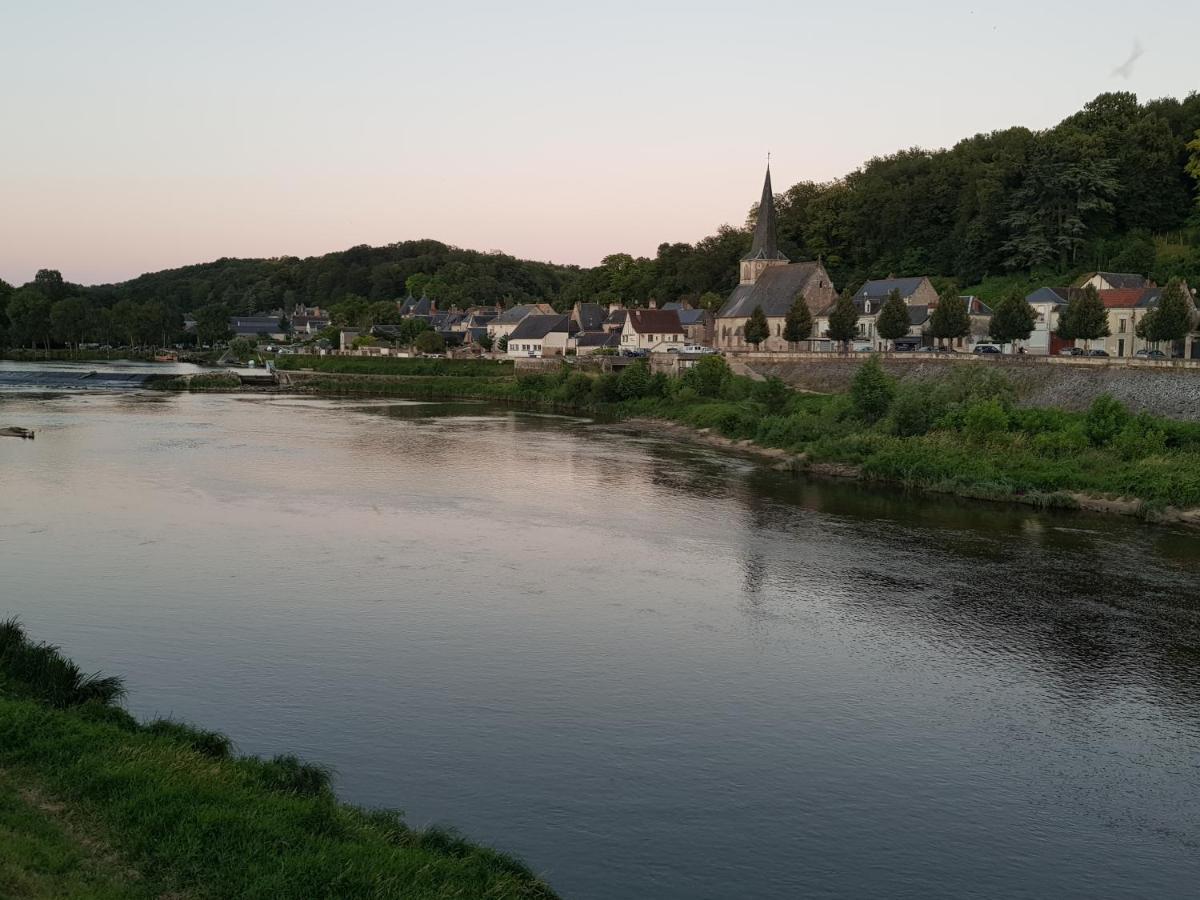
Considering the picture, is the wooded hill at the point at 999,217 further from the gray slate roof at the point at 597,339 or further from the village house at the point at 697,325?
the gray slate roof at the point at 597,339

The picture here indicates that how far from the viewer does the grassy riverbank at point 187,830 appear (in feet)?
25.6

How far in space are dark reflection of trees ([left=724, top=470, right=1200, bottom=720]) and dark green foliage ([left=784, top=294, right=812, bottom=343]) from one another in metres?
27.7

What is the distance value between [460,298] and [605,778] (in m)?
112

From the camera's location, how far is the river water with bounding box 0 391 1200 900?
11016 millimetres

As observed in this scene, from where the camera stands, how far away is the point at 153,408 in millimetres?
55281

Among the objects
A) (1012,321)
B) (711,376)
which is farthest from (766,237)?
(1012,321)

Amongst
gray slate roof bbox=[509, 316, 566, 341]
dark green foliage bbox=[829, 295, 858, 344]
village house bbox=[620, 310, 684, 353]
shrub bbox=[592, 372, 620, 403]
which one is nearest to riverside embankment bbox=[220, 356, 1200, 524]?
dark green foliage bbox=[829, 295, 858, 344]

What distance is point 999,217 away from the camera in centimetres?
6888

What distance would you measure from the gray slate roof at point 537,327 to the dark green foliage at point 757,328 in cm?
2232

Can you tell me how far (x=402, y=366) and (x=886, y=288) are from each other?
34832mm

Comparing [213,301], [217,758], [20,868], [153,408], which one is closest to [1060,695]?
[217,758]

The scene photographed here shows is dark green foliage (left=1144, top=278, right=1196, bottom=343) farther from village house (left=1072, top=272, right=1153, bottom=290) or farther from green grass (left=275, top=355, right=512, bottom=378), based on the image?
green grass (left=275, top=355, right=512, bottom=378)

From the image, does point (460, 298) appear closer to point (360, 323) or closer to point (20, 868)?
point (360, 323)

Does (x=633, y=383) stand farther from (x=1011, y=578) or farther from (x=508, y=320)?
(x=508, y=320)
